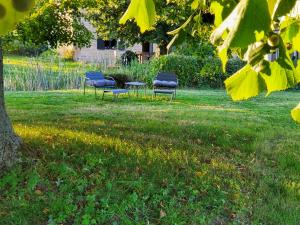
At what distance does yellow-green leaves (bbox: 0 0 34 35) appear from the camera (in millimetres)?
411

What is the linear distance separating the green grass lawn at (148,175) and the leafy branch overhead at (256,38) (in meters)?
4.01

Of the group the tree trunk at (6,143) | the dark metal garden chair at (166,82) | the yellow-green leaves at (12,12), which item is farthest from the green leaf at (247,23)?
the dark metal garden chair at (166,82)

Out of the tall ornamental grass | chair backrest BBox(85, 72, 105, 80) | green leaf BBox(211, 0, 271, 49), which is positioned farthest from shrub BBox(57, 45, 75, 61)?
green leaf BBox(211, 0, 271, 49)

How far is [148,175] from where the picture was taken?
5.76 meters

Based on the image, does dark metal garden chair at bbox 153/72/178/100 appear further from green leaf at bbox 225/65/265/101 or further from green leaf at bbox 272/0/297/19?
green leaf at bbox 272/0/297/19

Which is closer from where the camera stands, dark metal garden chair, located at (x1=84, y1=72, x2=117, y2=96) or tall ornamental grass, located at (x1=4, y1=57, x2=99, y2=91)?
dark metal garden chair, located at (x1=84, y1=72, x2=117, y2=96)

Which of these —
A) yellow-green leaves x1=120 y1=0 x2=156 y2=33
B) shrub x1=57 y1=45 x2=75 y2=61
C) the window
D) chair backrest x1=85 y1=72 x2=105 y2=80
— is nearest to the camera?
yellow-green leaves x1=120 y1=0 x2=156 y2=33

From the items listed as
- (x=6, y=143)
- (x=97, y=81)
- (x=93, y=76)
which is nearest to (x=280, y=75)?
(x=6, y=143)

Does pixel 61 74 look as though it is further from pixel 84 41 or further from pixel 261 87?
pixel 261 87

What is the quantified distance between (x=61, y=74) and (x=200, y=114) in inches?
361

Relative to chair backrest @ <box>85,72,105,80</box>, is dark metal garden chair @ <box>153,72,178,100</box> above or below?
below

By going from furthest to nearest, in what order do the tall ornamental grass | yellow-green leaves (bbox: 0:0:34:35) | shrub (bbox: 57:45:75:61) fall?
shrub (bbox: 57:45:75:61) → the tall ornamental grass → yellow-green leaves (bbox: 0:0:34:35)

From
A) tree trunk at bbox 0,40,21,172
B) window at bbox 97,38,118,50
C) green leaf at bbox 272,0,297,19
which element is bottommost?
tree trunk at bbox 0,40,21,172

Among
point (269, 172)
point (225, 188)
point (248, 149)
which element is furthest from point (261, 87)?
point (248, 149)
